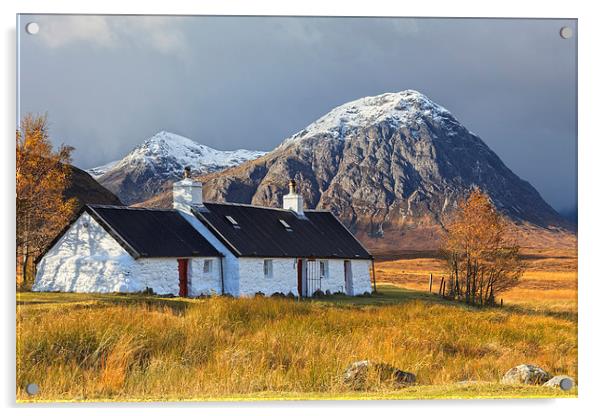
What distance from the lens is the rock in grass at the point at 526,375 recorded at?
14555mm

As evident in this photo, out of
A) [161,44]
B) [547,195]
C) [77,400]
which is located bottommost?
[77,400]

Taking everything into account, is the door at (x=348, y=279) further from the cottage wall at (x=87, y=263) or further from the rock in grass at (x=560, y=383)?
the rock in grass at (x=560, y=383)

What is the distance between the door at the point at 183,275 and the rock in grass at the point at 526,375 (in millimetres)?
12468

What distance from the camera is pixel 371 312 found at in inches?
820

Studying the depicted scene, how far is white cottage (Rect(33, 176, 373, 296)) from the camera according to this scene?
23719 mm

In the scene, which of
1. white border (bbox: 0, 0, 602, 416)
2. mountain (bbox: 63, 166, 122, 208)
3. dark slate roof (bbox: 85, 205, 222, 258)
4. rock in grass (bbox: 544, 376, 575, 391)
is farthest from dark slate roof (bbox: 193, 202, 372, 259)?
rock in grass (bbox: 544, 376, 575, 391)

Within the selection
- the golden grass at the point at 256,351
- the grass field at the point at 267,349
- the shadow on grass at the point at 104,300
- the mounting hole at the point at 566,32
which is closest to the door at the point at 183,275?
the shadow on grass at the point at 104,300

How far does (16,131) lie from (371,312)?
959cm

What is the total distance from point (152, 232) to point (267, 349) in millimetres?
11266

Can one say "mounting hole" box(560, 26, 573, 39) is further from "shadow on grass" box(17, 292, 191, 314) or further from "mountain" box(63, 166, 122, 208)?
"mountain" box(63, 166, 122, 208)

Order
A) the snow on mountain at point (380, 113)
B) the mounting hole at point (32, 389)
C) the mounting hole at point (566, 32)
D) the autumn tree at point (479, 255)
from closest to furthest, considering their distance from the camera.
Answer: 1. the mounting hole at point (32, 389)
2. the mounting hole at point (566, 32)
3. the snow on mountain at point (380, 113)
4. the autumn tree at point (479, 255)

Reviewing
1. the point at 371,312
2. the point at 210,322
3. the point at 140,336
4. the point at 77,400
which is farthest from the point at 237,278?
the point at 77,400

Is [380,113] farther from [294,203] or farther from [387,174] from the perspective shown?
[387,174]
